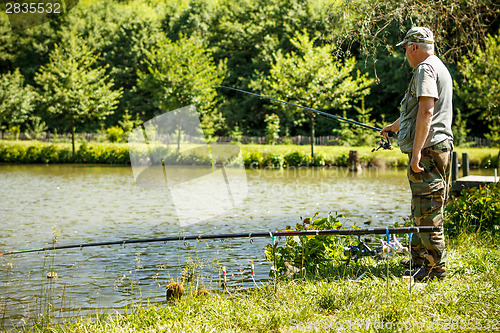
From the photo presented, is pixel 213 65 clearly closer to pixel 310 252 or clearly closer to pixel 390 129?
pixel 310 252

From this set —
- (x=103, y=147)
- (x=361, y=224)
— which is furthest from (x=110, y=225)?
(x=103, y=147)

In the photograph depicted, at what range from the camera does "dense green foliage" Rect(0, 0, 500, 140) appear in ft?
98.5

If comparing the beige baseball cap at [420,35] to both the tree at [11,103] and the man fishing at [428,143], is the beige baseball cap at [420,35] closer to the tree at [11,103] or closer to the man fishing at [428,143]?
the man fishing at [428,143]

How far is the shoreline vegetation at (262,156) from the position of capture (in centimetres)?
2647

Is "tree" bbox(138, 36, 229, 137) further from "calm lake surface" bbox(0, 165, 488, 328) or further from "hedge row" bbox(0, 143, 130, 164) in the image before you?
"calm lake surface" bbox(0, 165, 488, 328)

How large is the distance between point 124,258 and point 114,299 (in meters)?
1.96

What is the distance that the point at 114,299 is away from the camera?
5805 mm

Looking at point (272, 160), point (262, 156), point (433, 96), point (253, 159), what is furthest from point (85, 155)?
point (433, 96)

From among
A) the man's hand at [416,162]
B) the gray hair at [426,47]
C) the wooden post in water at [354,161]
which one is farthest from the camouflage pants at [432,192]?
the wooden post in water at [354,161]

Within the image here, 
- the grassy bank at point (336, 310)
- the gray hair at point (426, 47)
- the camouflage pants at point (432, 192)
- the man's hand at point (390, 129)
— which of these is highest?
the gray hair at point (426, 47)

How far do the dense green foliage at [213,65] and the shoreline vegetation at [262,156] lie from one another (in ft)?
8.80

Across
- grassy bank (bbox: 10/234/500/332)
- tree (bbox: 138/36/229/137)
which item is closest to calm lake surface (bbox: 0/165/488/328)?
grassy bank (bbox: 10/234/500/332)

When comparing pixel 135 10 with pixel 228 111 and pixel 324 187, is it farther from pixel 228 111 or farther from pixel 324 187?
pixel 324 187

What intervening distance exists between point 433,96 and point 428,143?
398 mm
